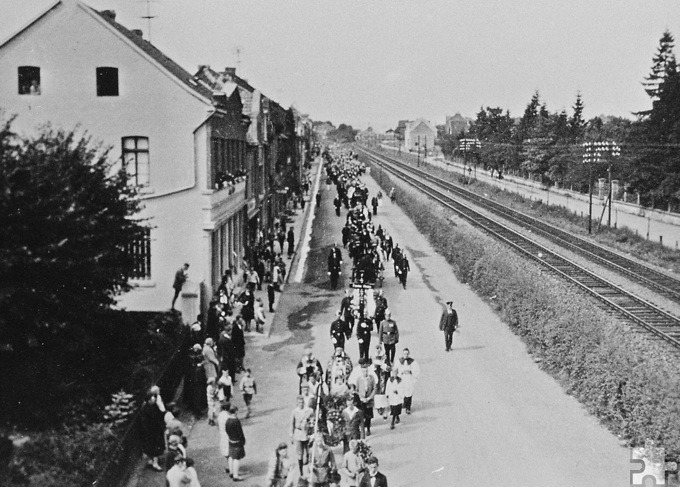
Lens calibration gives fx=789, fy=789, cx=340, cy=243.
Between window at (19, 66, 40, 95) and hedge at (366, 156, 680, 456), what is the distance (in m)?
16.3

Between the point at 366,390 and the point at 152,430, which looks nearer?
the point at 152,430

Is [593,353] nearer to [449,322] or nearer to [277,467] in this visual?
[449,322]

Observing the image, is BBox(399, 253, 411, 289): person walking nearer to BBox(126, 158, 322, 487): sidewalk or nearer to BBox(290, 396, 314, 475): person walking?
BBox(126, 158, 322, 487): sidewalk

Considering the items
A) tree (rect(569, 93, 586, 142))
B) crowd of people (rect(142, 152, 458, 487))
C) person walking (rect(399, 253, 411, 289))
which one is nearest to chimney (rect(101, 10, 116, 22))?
crowd of people (rect(142, 152, 458, 487))

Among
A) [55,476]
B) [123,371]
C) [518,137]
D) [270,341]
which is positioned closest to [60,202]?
[123,371]

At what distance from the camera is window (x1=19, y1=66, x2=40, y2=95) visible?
2406 centimetres

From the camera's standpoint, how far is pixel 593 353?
1773cm

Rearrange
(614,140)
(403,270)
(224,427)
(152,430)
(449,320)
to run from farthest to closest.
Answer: (614,140), (403,270), (449,320), (152,430), (224,427)

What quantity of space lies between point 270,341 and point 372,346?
10.2ft

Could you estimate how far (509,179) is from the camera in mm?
95250

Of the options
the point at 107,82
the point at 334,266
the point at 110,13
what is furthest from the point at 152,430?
the point at 110,13

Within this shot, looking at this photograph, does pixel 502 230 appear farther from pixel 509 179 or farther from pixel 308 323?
pixel 509 179

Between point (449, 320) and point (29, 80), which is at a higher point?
point (29, 80)

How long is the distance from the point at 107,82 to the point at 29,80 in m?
2.32
